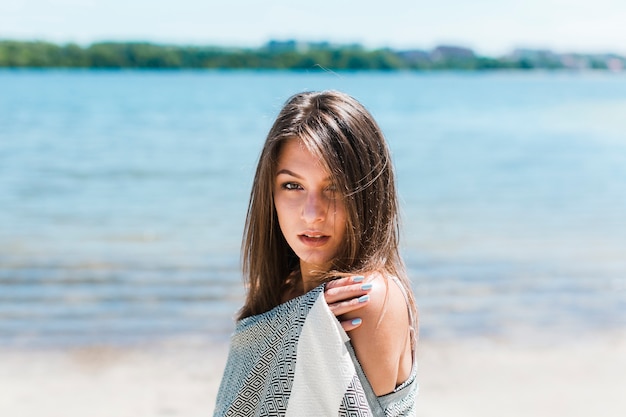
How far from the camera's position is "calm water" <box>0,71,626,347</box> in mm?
6539

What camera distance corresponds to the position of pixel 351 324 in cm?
193

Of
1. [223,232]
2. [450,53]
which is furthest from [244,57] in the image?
[223,232]

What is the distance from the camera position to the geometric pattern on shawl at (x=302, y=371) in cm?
190

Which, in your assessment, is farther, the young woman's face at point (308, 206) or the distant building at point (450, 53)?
the distant building at point (450, 53)

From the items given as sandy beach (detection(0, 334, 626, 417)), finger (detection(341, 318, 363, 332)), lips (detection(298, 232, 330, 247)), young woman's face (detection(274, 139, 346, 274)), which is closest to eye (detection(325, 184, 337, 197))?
young woman's face (detection(274, 139, 346, 274))

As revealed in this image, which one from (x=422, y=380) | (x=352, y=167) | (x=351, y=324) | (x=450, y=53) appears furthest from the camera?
(x=450, y=53)

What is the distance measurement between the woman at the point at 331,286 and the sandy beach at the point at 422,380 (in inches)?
104

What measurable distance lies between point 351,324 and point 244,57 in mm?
78670

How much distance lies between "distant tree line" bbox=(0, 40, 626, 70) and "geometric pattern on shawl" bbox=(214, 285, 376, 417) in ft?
216

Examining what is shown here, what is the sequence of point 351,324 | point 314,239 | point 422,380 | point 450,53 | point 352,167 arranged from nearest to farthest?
point 351,324 → point 352,167 → point 314,239 → point 422,380 → point 450,53

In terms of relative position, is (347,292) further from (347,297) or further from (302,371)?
(302,371)

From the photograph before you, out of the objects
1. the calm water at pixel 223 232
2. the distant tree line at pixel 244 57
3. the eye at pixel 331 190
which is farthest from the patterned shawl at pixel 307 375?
the distant tree line at pixel 244 57

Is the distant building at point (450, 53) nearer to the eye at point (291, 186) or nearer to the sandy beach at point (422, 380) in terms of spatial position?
the sandy beach at point (422, 380)

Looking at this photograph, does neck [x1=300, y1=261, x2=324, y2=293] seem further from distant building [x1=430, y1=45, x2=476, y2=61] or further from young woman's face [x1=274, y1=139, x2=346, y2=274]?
distant building [x1=430, y1=45, x2=476, y2=61]
